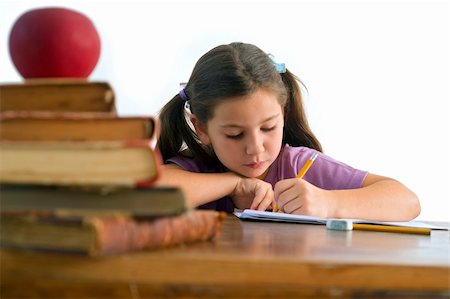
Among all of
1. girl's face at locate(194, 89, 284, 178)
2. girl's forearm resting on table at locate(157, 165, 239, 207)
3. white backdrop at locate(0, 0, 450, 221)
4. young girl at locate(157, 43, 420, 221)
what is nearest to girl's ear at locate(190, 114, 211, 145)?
young girl at locate(157, 43, 420, 221)

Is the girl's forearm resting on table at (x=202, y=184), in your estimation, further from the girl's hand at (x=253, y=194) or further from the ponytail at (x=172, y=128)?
the ponytail at (x=172, y=128)

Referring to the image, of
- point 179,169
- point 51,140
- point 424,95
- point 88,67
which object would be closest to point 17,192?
point 51,140

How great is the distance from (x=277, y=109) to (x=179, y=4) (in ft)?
Answer: 3.39

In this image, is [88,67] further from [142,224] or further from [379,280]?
[379,280]

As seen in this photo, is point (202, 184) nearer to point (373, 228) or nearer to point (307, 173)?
point (307, 173)

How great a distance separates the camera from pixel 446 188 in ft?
8.82

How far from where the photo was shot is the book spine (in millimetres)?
532

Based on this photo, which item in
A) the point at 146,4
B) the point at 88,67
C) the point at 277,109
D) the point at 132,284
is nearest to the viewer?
the point at 132,284

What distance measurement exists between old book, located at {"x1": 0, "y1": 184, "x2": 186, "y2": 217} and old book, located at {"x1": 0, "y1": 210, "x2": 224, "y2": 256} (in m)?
0.01

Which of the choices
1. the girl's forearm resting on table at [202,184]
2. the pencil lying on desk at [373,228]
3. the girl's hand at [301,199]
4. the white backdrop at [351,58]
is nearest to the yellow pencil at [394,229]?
the pencil lying on desk at [373,228]

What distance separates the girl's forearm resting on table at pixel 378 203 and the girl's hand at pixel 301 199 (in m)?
0.04

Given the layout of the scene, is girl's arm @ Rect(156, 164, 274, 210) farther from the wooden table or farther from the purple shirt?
the wooden table

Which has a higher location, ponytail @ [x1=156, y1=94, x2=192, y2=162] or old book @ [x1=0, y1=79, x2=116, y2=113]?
old book @ [x1=0, y1=79, x2=116, y2=113]

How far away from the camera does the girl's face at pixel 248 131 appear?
158 cm
